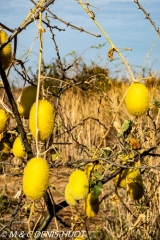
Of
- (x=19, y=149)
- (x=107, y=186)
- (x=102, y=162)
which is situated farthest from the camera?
(x=107, y=186)

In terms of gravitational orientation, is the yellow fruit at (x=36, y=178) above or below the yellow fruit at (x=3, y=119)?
below

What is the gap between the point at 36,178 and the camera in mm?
605

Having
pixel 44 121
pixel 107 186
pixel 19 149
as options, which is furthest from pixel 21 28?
pixel 107 186

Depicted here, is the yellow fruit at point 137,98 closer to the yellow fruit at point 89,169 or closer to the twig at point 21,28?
the twig at point 21,28

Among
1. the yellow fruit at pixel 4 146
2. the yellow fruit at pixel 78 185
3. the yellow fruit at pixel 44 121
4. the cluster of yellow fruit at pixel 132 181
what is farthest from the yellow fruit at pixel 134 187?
the yellow fruit at pixel 44 121

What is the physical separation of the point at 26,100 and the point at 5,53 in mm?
102

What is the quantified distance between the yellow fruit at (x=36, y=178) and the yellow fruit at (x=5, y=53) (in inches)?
8.4

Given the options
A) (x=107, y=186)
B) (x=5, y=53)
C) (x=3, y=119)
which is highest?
(x=5, y=53)

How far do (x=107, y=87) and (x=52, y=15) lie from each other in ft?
17.3

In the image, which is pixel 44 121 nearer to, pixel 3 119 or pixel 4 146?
pixel 3 119

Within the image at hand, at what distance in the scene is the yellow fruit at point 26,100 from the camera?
0.78 m

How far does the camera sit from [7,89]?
75 centimetres

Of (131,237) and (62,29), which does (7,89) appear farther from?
(131,237)

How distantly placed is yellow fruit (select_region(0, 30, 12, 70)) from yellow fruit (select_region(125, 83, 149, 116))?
224 millimetres
